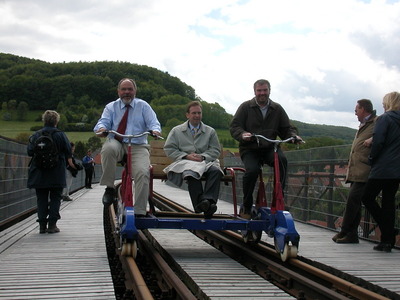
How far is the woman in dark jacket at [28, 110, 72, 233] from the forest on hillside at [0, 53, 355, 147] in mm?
81335

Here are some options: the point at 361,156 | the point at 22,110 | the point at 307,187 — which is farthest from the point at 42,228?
the point at 22,110

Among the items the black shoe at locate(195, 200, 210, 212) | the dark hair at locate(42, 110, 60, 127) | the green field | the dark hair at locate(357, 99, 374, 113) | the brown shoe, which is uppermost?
the green field

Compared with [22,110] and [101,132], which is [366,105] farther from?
[22,110]

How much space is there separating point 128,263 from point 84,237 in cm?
270

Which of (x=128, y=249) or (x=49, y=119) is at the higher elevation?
(x=49, y=119)

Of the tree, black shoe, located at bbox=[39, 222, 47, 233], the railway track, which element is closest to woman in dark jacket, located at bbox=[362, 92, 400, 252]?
the railway track

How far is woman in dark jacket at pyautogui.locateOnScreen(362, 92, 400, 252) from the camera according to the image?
6748 millimetres

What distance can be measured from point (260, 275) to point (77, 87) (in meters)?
108

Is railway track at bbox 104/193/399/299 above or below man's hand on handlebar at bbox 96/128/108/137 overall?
below

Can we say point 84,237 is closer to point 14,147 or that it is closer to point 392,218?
point 14,147

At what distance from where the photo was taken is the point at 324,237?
28.2 feet

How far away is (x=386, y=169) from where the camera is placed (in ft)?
22.1

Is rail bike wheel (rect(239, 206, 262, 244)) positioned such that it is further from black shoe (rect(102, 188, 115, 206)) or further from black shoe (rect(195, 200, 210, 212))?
black shoe (rect(102, 188, 115, 206))

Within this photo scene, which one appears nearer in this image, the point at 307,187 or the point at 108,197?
the point at 108,197
